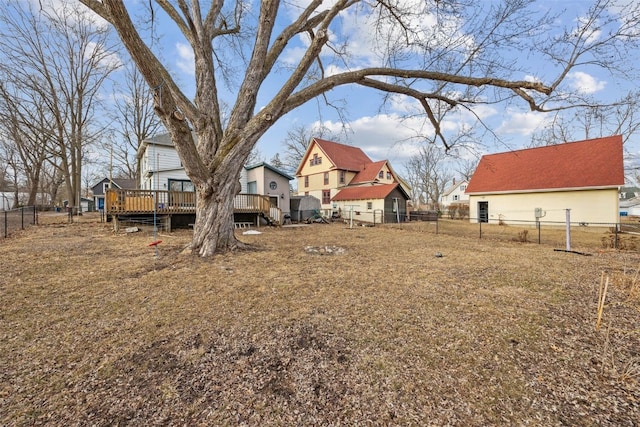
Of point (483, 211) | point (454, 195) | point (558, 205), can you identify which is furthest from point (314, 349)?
point (454, 195)

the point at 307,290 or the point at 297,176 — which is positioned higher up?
the point at 297,176

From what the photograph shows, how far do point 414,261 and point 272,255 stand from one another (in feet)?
11.2

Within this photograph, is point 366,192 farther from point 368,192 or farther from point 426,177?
point 426,177

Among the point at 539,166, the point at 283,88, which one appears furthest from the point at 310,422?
the point at 539,166

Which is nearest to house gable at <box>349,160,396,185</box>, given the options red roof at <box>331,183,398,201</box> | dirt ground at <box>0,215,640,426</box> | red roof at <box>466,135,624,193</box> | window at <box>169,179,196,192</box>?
red roof at <box>331,183,398,201</box>

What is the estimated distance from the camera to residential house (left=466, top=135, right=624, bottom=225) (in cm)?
1473

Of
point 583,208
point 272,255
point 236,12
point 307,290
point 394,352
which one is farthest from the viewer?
point 583,208

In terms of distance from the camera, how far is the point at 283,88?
5930 millimetres

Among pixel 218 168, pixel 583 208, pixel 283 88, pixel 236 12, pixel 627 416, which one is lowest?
pixel 627 416

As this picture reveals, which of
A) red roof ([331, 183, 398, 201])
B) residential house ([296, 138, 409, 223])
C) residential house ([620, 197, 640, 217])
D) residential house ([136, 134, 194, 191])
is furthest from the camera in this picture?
residential house ([620, 197, 640, 217])

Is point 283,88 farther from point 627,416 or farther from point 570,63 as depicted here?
point 627,416

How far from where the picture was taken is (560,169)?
16.6m

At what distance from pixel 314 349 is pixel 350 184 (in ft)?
76.7

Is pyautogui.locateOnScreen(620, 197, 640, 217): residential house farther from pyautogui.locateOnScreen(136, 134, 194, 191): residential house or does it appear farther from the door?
pyautogui.locateOnScreen(136, 134, 194, 191): residential house
